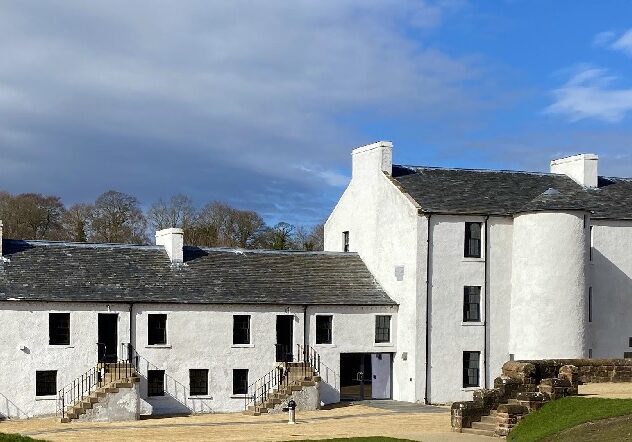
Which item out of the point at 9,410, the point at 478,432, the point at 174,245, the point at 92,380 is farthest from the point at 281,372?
the point at 478,432

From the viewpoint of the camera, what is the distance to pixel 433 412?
39.2 meters

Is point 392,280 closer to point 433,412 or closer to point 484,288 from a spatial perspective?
point 484,288

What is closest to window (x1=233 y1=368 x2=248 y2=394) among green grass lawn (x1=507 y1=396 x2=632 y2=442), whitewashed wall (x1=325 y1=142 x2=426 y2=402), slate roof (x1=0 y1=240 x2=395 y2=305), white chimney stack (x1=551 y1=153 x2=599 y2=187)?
slate roof (x1=0 y1=240 x2=395 y2=305)

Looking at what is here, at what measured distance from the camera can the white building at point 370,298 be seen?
38969mm

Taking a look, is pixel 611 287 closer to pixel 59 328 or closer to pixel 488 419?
pixel 488 419

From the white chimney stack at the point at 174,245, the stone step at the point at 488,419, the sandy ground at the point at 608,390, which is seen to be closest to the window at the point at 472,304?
the sandy ground at the point at 608,390

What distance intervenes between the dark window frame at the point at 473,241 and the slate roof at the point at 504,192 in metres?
0.75

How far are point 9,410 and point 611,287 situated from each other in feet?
86.0

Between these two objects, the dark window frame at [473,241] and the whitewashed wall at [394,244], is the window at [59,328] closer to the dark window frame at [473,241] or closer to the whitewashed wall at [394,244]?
the whitewashed wall at [394,244]

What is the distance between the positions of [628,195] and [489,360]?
35.9ft

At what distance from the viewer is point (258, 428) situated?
1347 inches

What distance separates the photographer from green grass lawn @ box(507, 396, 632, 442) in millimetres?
28109

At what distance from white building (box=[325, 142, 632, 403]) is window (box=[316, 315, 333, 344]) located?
318 cm

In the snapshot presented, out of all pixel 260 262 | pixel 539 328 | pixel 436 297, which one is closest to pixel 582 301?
pixel 539 328
